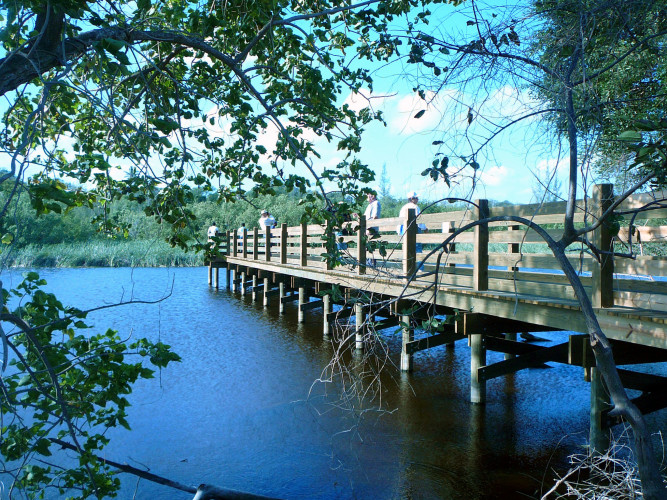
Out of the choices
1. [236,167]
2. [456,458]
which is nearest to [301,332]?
[456,458]

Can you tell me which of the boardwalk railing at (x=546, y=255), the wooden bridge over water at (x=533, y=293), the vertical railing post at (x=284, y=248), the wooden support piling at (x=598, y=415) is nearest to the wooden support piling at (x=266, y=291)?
the vertical railing post at (x=284, y=248)

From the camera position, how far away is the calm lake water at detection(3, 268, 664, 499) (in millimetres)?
5578

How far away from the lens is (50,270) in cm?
2956

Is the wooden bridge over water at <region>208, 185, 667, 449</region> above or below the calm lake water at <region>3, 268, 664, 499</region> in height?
above

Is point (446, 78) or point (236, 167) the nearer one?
point (446, 78)

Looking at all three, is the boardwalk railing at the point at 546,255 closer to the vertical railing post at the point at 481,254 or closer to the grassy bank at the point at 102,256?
the vertical railing post at the point at 481,254

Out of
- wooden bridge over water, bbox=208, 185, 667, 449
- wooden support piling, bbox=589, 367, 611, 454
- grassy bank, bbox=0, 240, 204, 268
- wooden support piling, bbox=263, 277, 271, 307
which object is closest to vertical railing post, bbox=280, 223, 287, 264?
wooden support piling, bbox=263, 277, 271, 307

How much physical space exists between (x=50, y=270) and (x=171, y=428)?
25442 mm

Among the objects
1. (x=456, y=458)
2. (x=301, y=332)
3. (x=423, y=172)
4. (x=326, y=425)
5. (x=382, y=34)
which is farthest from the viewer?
(x=301, y=332)

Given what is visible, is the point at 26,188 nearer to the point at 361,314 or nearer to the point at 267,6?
the point at 267,6

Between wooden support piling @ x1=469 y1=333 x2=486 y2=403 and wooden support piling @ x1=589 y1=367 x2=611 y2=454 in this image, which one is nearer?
wooden support piling @ x1=589 y1=367 x2=611 y2=454

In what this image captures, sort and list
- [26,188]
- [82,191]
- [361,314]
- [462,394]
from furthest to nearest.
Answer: [361,314] < [462,394] < [82,191] < [26,188]

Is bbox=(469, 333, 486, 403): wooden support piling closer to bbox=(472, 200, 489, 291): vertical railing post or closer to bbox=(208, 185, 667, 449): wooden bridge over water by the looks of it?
bbox=(208, 185, 667, 449): wooden bridge over water

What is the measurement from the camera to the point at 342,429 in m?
6.97
